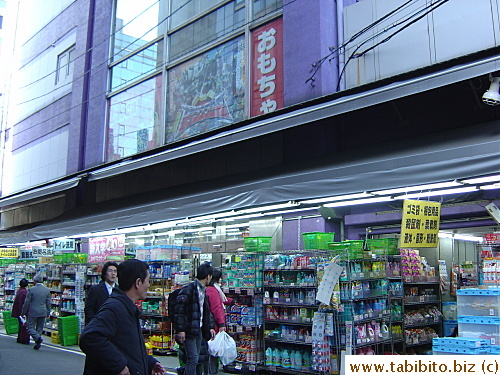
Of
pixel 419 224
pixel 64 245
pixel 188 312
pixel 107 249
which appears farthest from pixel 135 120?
pixel 419 224

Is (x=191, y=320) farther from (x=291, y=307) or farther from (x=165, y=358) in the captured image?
(x=165, y=358)

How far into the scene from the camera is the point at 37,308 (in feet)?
39.1

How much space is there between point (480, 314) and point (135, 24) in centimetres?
1421

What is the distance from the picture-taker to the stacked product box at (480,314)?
5844mm

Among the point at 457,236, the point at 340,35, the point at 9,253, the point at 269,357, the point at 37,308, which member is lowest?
the point at 269,357

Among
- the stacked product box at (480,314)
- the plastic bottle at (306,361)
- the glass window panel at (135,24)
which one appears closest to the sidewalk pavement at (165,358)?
the plastic bottle at (306,361)

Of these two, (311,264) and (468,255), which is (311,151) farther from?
(468,255)

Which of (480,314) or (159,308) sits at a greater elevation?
(480,314)

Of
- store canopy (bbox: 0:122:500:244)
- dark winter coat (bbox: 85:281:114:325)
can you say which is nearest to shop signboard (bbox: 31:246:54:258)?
store canopy (bbox: 0:122:500:244)

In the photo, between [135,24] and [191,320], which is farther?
[135,24]

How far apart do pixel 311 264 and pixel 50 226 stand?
9.93 m

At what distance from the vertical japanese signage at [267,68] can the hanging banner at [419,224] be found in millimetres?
5063

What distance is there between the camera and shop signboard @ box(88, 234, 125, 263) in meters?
12.4

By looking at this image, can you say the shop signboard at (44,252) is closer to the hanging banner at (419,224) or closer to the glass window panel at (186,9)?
the glass window panel at (186,9)
